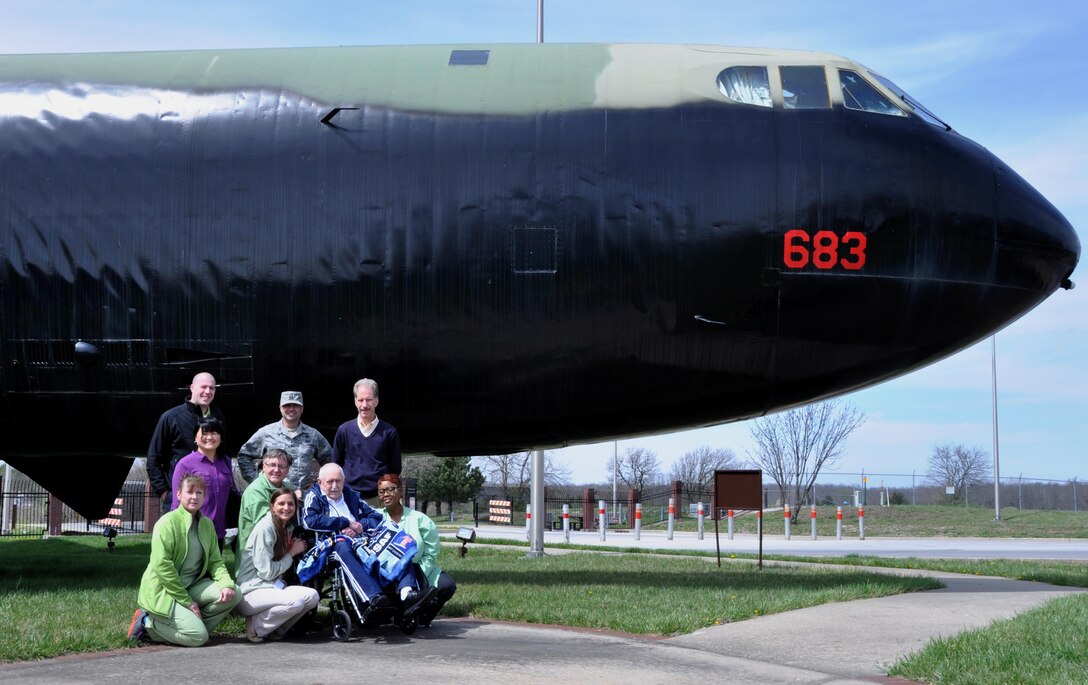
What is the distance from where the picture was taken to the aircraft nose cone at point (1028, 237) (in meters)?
9.55

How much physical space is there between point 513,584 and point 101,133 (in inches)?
226

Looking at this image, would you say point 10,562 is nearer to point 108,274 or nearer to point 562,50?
point 108,274

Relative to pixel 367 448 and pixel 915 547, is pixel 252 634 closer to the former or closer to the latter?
pixel 367 448

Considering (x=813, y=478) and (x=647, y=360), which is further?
(x=813, y=478)

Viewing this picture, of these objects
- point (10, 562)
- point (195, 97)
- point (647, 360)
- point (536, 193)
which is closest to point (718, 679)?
point (647, 360)

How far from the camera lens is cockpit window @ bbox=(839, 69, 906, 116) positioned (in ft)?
32.0

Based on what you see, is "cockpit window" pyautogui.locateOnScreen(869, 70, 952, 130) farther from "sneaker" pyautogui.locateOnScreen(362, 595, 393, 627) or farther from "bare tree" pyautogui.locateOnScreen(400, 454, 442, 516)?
"bare tree" pyautogui.locateOnScreen(400, 454, 442, 516)

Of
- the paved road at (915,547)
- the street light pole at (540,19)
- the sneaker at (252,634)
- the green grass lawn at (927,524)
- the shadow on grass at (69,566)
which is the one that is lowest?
the green grass lawn at (927,524)

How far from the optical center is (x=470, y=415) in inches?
387

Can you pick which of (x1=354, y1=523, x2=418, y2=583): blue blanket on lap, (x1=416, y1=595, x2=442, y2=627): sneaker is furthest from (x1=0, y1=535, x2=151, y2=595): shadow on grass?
(x1=416, y1=595, x2=442, y2=627): sneaker

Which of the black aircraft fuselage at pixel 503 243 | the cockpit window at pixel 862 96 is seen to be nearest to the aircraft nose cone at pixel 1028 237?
the black aircraft fuselage at pixel 503 243

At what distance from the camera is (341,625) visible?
747cm

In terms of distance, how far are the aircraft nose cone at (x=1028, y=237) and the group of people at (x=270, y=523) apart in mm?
5584

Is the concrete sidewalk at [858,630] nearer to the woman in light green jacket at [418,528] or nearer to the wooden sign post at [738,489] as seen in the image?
the woman in light green jacket at [418,528]
